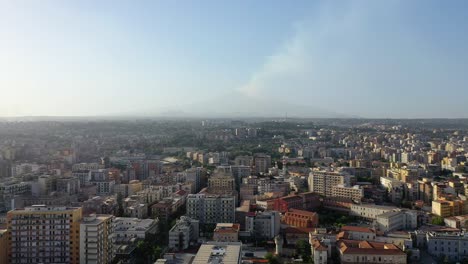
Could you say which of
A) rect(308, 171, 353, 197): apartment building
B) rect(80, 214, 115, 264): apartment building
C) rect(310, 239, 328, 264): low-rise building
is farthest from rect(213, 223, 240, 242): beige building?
rect(308, 171, 353, 197): apartment building

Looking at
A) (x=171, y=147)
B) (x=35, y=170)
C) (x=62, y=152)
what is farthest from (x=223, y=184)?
(x=171, y=147)

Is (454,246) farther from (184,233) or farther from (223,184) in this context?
(223,184)

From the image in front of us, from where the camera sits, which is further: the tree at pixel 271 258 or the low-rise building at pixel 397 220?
the low-rise building at pixel 397 220

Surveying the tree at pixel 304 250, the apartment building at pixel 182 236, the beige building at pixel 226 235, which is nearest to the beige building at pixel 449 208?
the tree at pixel 304 250

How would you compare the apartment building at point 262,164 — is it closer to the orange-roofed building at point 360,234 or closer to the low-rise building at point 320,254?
the orange-roofed building at point 360,234

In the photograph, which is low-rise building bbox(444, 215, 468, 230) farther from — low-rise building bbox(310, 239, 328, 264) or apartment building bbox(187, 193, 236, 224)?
apartment building bbox(187, 193, 236, 224)

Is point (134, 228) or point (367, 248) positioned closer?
point (367, 248)

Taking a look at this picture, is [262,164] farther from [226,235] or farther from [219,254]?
A: [219,254]

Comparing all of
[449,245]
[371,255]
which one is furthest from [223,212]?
[449,245]

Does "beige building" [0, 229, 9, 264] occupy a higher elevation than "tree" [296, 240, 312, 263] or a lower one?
higher
